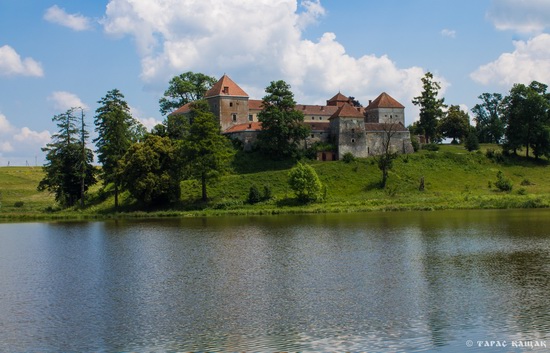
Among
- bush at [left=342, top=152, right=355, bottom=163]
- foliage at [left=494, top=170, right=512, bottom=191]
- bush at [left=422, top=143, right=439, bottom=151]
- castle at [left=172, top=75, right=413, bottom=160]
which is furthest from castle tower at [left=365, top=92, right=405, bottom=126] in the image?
foliage at [left=494, top=170, right=512, bottom=191]

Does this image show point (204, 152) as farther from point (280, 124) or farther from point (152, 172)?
point (280, 124)

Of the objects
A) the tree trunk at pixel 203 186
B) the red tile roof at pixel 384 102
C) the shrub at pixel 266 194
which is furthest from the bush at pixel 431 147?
the tree trunk at pixel 203 186

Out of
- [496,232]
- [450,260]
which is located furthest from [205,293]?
[496,232]

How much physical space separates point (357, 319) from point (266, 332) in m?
3.03

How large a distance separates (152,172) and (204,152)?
6.15 meters

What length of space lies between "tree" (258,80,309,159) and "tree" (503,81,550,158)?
2938 cm

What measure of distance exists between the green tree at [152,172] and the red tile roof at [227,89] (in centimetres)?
2052

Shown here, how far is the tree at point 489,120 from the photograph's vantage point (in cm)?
10931

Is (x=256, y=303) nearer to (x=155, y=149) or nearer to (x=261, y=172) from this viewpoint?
(x=155, y=149)

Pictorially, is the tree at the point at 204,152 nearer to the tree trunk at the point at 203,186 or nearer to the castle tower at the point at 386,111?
the tree trunk at the point at 203,186

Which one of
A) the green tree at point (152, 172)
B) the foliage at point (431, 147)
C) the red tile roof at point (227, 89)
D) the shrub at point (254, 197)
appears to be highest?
the red tile roof at point (227, 89)

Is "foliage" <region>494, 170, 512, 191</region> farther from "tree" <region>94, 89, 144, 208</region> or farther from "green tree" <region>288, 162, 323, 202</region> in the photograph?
"tree" <region>94, 89, 144, 208</region>

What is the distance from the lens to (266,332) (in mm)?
18031

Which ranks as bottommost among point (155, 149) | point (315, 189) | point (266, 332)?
point (266, 332)
